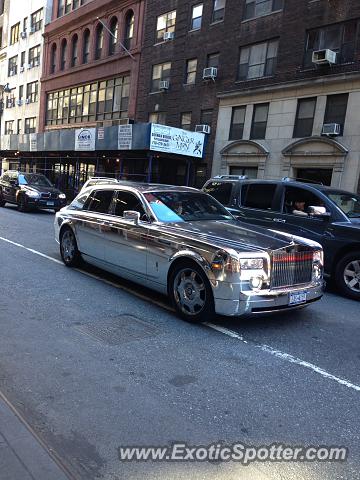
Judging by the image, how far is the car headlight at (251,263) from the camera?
493cm

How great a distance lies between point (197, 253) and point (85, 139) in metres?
22.0

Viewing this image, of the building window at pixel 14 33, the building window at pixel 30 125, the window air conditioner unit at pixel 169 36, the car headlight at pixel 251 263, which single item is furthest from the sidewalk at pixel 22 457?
the building window at pixel 14 33

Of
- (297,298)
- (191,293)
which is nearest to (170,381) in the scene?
(191,293)

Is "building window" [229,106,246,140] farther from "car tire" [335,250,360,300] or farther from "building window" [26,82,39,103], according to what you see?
"building window" [26,82,39,103]

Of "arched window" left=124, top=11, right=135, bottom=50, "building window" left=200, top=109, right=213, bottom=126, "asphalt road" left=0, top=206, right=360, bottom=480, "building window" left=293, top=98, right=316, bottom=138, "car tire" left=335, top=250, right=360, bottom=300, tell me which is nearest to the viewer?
"asphalt road" left=0, top=206, right=360, bottom=480

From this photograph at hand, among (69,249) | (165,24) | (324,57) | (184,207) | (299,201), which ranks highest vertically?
(165,24)

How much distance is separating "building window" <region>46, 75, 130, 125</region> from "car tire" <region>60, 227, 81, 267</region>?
23.7 meters

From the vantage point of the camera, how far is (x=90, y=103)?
1345 inches

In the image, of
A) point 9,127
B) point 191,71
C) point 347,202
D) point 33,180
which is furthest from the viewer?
point 9,127

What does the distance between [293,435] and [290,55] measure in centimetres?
2017

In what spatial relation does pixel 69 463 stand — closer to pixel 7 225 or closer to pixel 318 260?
pixel 318 260

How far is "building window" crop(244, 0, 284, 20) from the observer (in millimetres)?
21125

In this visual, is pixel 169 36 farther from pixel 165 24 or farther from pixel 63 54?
pixel 63 54

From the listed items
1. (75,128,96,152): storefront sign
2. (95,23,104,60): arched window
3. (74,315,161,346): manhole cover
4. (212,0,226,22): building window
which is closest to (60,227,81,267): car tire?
(74,315,161,346): manhole cover
